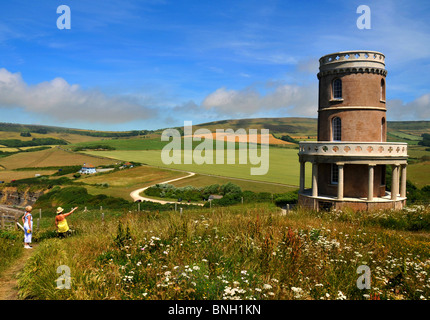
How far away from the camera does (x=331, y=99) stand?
24609 mm

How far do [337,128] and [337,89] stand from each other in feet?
9.86

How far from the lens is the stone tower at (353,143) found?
22.5 metres

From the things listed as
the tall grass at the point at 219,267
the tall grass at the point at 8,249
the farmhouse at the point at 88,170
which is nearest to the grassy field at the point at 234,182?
the farmhouse at the point at 88,170

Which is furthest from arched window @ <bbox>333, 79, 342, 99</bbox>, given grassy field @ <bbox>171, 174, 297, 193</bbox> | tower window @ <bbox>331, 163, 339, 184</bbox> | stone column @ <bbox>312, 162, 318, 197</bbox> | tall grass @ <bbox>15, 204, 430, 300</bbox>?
grassy field @ <bbox>171, 174, 297, 193</bbox>

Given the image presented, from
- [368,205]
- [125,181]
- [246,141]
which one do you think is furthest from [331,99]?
[246,141]

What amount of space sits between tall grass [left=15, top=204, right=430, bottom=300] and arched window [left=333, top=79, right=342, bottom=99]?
639 inches

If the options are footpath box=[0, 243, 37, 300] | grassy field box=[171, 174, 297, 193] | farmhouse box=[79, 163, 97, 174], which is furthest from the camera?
farmhouse box=[79, 163, 97, 174]

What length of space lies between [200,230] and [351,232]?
18.5ft

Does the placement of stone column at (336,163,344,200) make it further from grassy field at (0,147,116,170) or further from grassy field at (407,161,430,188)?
grassy field at (0,147,116,170)

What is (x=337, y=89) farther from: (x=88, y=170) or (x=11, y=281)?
(x=88, y=170)

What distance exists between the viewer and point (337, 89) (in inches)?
971

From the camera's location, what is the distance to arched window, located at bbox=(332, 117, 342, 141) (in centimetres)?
2456

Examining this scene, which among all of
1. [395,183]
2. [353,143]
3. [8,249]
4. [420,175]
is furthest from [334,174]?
[420,175]
